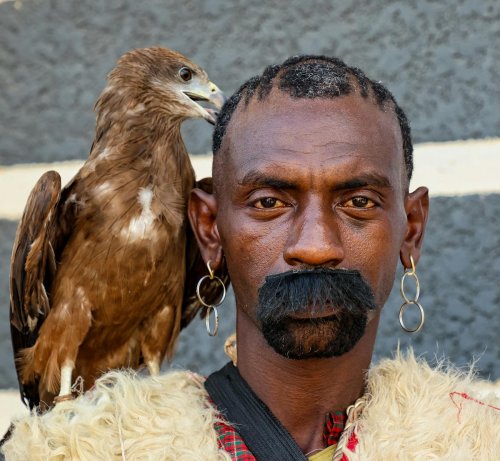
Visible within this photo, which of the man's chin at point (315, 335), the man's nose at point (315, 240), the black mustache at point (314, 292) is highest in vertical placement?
the man's nose at point (315, 240)

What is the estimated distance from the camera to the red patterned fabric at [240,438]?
211cm

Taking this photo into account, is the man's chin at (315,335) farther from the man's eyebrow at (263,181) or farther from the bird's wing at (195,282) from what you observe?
the bird's wing at (195,282)

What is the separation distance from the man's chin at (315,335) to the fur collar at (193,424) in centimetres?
20

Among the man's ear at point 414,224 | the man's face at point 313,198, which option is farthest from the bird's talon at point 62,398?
the man's ear at point 414,224

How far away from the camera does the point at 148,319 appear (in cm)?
298

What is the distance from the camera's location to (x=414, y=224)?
2377 millimetres

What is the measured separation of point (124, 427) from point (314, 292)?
477 millimetres

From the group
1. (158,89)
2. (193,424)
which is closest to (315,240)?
(193,424)

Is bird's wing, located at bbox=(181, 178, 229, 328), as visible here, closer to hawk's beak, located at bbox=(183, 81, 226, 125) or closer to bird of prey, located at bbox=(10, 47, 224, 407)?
bird of prey, located at bbox=(10, 47, 224, 407)

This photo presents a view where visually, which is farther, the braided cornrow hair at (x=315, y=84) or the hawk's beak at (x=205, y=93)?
the hawk's beak at (x=205, y=93)

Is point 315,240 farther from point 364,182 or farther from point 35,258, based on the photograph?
point 35,258

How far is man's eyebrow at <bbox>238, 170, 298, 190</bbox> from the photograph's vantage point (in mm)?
2137

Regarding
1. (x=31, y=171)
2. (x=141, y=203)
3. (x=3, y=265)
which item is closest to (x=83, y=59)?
(x=31, y=171)

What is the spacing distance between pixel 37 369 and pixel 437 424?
126cm
